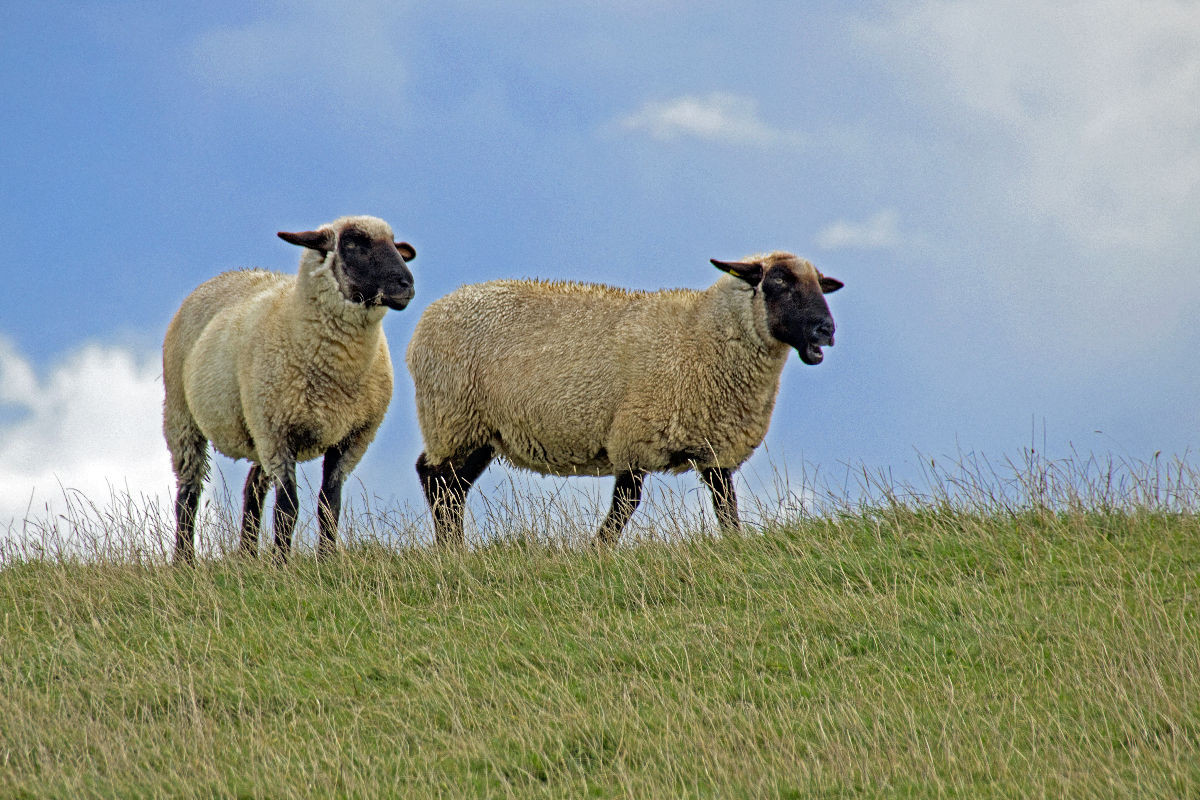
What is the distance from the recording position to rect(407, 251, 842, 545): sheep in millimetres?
12016

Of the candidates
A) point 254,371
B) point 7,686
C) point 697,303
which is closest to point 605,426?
point 697,303

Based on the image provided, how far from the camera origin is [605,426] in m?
12.3

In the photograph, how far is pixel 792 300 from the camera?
12.1 m

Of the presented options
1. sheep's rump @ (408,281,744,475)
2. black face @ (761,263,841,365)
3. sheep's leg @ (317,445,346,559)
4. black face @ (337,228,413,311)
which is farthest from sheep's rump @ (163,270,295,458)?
black face @ (761,263,841,365)

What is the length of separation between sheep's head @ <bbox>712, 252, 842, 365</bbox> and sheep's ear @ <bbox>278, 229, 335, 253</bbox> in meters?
3.71

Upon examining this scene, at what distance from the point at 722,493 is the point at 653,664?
3.44 meters

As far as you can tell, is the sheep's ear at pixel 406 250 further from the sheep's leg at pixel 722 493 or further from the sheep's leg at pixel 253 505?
the sheep's leg at pixel 722 493

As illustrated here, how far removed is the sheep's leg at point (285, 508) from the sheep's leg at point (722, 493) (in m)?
3.84

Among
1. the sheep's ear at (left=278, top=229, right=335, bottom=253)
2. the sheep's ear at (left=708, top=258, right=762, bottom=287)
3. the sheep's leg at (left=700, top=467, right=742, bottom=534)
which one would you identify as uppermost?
the sheep's ear at (left=278, top=229, right=335, bottom=253)

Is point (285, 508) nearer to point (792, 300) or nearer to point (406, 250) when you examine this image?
point (406, 250)

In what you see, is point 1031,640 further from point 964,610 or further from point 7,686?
point 7,686

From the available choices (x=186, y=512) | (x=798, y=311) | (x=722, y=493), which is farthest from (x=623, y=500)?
(x=186, y=512)

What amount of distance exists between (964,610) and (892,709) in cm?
192

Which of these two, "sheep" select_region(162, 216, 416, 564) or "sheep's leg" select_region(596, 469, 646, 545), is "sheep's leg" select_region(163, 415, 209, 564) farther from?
"sheep's leg" select_region(596, 469, 646, 545)
